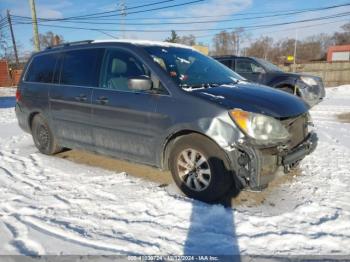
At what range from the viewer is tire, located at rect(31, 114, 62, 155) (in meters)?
5.77

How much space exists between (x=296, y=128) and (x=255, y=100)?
675 mm

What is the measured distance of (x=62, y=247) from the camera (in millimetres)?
2961

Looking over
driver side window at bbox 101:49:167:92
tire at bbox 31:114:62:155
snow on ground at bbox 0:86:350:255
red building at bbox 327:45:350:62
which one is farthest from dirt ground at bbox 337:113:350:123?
red building at bbox 327:45:350:62

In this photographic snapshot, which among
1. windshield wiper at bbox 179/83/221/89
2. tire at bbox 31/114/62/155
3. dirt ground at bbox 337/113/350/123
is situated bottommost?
dirt ground at bbox 337/113/350/123

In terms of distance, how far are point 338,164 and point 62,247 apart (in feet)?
14.1

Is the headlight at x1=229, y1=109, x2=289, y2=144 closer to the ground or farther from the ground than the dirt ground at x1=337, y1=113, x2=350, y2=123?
farther from the ground

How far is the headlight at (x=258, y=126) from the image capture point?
3.52m

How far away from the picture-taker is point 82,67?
5008mm

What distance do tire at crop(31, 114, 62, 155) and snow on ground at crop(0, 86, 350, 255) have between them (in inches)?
28.6

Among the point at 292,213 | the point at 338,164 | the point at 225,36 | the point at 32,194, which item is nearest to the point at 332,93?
the point at 338,164

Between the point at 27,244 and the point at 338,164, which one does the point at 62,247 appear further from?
the point at 338,164

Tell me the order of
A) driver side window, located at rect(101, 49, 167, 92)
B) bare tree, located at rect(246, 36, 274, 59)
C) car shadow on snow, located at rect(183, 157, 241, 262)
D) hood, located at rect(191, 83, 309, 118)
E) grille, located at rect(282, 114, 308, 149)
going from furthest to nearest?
bare tree, located at rect(246, 36, 274, 59) < driver side window, located at rect(101, 49, 167, 92) < grille, located at rect(282, 114, 308, 149) < hood, located at rect(191, 83, 309, 118) < car shadow on snow, located at rect(183, 157, 241, 262)

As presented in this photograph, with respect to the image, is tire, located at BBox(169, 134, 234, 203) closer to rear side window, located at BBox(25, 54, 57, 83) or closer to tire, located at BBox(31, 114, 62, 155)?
tire, located at BBox(31, 114, 62, 155)

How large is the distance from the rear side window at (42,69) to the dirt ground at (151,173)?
141cm
